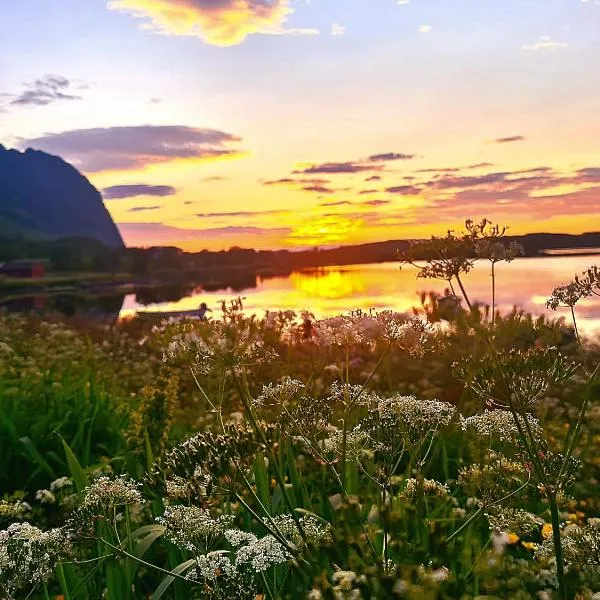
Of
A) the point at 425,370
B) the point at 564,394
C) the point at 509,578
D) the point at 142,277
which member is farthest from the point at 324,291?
the point at 142,277

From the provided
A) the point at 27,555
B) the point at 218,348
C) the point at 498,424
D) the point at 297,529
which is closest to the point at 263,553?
the point at 297,529

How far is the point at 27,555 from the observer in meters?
3.51

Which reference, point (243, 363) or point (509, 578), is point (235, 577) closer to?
point (243, 363)

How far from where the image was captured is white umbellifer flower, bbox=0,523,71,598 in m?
3.44

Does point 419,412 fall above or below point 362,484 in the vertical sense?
above

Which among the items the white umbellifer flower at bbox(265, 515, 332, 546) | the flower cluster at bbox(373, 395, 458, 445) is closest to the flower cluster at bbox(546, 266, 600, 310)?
the flower cluster at bbox(373, 395, 458, 445)

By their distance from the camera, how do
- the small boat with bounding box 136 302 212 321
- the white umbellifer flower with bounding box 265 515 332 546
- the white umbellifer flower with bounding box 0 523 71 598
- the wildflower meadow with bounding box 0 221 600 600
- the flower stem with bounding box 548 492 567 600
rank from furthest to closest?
the small boat with bounding box 136 302 212 321
the white umbellifer flower with bounding box 0 523 71 598
the white umbellifer flower with bounding box 265 515 332 546
the flower stem with bounding box 548 492 567 600
the wildflower meadow with bounding box 0 221 600 600

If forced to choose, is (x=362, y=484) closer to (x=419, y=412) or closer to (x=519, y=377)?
(x=419, y=412)

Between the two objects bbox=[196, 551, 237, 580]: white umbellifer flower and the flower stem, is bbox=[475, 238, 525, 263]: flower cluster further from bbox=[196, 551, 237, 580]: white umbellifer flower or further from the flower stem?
bbox=[196, 551, 237, 580]: white umbellifer flower

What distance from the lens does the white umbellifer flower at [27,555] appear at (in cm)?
344

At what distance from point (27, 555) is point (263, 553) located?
136cm

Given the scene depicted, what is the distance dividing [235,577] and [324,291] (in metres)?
15.6

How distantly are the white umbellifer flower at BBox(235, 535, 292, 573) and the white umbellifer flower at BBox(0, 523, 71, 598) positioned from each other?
1188 mm

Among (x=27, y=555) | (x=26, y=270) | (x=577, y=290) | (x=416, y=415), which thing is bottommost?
(x=27, y=555)
